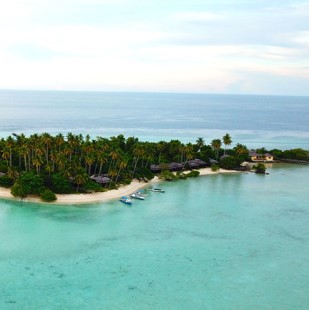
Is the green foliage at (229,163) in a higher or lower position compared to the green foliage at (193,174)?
higher

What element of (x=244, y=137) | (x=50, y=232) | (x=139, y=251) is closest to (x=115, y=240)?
(x=139, y=251)

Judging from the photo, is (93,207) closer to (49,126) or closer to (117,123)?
(49,126)

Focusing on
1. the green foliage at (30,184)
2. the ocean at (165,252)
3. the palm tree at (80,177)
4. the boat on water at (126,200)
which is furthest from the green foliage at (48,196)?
the boat on water at (126,200)

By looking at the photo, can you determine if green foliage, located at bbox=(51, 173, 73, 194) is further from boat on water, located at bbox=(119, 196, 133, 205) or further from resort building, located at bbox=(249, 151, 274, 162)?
resort building, located at bbox=(249, 151, 274, 162)

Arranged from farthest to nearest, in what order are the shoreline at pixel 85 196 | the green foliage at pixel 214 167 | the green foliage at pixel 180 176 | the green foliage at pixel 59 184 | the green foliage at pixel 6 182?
1. the green foliage at pixel 214 167
2. the green foliage at pixel 180 176
3. the green foliage at pixel 6 182
4. the green foliage at pixel 59 184
5. the shoreline at pixel 85 196

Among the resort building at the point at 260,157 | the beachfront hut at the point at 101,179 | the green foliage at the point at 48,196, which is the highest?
the resort building at the point at 260,157

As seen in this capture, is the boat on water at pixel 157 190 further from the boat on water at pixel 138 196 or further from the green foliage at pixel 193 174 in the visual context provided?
the green foliage at pixel 193 174

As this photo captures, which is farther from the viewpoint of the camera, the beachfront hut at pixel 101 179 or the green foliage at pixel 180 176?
the green foliage at pixel 180 176
